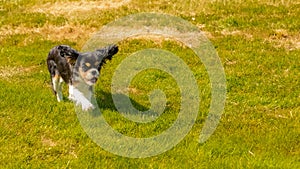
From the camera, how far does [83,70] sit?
8.98m

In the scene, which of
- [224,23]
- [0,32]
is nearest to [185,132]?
[224,23]

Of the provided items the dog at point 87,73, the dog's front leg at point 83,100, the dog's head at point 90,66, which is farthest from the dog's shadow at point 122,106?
the dog's head at point 90,66

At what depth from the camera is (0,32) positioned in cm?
1590

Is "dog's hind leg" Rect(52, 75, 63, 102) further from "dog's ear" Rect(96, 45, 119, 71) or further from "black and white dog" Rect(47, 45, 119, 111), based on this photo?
"dog's ear" Rect(96, 45, 119, 71)

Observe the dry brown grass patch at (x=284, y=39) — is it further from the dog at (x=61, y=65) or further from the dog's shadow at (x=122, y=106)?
the dog at (x=61, y=65)

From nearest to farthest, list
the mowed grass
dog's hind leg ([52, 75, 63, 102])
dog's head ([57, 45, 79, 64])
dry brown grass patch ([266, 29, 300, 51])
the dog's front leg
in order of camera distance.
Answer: the mowed grass → dog's head ([57, 45, 79, 64]) → the dog's front leg → dog's hind leg ([52, 75, 63, 102]) → dry brown grass patch ([266, 29, 300, 51])

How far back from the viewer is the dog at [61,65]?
916cm

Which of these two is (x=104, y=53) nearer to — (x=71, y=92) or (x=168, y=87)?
(x=71, y=92)

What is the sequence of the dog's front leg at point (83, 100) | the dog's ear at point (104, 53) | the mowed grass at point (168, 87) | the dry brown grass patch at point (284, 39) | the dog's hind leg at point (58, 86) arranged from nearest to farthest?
the mowed grass at point (168, 87) → the dog's ear at point (104, 53) → the dog's front leg at point (83, 100) → the dog's hind leg at point (58, 86) → the dry brown grass patch at point (284, 39)

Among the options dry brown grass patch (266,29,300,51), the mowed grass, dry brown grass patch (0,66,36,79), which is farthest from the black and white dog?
dry brown grass patch (266,29,300,51)

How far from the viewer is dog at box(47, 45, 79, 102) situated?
9.16m

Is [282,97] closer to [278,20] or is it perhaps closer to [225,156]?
[225,156]

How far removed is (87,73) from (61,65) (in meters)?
1.00

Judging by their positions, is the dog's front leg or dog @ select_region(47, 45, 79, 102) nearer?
dog @ select_region(47, 45, 79, 102)
